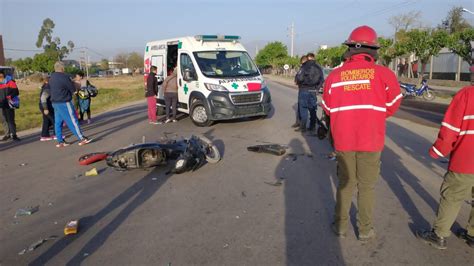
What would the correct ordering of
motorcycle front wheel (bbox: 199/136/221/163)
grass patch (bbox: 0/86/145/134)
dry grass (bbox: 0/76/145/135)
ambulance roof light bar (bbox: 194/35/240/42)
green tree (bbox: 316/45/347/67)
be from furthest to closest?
1. green tree (bbox: 316/45/347/67)
2. dry grass (bbox: 0/76/145/135)
3. grass patch (bbox: 0/86/145/134)
4. ambulance roof light bar (bbox: 194/35/240/42)
5. motorcycle front wheel (bbox: 199/136/221/163)

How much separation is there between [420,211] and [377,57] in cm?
207

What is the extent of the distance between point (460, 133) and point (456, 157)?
0.75 feet

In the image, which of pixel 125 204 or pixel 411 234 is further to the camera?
pixel 125 204

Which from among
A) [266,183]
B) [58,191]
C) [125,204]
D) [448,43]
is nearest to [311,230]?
[266,183]

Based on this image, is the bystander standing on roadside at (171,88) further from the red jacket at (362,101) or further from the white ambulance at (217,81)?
the red jacket at (362,101)

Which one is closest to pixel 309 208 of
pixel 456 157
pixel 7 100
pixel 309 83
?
pixel 456 157

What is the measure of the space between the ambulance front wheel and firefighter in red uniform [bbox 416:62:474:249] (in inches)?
302

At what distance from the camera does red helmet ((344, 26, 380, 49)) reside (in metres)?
3.63

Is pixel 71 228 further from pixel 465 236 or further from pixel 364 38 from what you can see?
pixel 465 236

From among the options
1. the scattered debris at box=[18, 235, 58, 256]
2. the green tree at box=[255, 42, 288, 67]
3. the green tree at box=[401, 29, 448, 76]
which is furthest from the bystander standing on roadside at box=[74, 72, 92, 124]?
the green tree at box=[255, 42, 288, 67]

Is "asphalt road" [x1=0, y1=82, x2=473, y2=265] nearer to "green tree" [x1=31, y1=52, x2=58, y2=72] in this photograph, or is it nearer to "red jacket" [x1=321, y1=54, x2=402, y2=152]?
"red jacket" [x1=321, y1=54, x2=402, y2=152]

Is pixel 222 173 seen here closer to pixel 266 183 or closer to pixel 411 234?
pixel 266 183

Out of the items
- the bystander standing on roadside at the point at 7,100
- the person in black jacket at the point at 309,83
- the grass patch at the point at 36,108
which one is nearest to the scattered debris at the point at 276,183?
the person in black jacket at the point at 309,83

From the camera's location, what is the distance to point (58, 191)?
5824 mm
